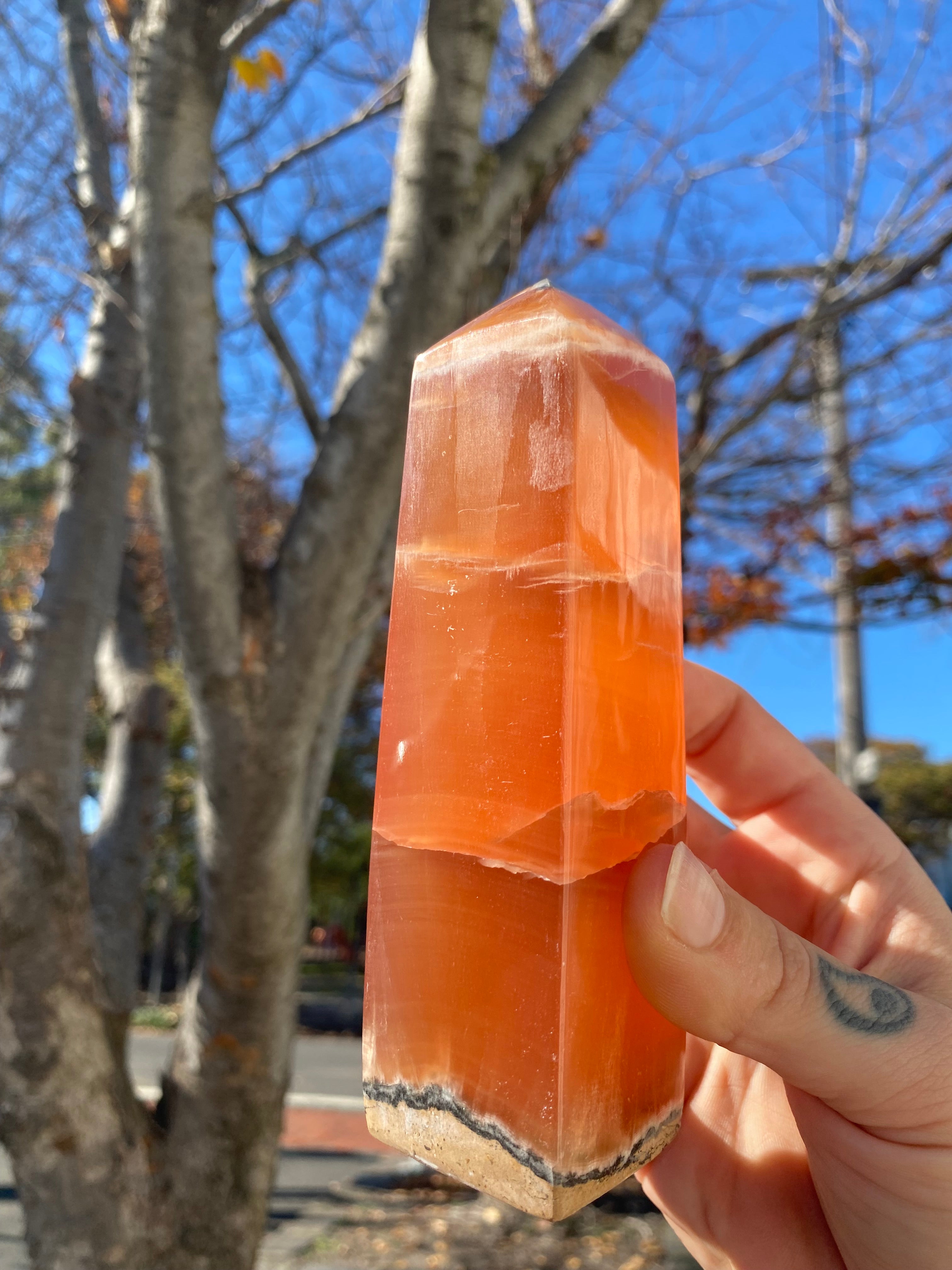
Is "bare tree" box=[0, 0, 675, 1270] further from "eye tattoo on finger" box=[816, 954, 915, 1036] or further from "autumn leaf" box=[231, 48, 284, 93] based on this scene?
"eye tattoo on finger" box=[816, 954, 915, 1036]

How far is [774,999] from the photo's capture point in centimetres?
99

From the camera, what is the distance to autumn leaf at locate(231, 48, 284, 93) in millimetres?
2732

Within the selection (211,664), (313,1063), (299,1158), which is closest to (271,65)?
(211,664)

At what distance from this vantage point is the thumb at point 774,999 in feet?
3.07

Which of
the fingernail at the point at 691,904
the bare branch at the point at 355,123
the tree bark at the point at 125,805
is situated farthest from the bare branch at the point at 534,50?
the fingernail at the point at 691,904

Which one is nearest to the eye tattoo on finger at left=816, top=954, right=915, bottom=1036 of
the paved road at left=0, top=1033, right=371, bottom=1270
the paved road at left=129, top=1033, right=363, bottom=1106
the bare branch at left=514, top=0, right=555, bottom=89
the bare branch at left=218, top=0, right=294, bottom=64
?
the paved road at left=0, top=1033, right=371, bottom=1270

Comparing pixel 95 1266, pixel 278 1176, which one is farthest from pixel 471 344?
pixel 278 1176

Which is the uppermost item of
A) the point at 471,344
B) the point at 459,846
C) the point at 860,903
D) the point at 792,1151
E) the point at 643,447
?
the point at 471,344

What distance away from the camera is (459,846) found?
3.17 feet

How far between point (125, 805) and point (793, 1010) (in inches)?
108

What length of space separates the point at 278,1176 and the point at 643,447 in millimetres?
7073

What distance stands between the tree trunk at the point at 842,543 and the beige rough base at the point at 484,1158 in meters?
3.79

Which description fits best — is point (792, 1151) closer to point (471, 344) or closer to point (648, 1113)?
point (648, 1113)

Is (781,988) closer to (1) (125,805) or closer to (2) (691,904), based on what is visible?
(2) (691,904)
